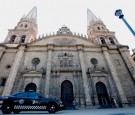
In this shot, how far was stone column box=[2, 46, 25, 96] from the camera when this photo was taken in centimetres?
1694

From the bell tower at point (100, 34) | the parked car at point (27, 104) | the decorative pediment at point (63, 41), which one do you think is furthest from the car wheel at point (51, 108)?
the bell tower at point (100, 34)

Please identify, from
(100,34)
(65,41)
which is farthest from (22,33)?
(100,34)

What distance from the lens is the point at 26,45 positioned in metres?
23.0

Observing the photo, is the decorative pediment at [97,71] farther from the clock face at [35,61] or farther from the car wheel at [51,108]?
the car wheel at [51,108]

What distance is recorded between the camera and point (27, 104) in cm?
834

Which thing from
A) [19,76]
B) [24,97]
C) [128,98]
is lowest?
[24,97]

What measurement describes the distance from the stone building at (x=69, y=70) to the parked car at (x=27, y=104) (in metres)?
8.74

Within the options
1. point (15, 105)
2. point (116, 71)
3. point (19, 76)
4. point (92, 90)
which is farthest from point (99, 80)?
point (15, 105)

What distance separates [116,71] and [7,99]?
1802 centimetres

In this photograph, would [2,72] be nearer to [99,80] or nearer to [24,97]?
[24,97]

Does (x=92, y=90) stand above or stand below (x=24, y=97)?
above

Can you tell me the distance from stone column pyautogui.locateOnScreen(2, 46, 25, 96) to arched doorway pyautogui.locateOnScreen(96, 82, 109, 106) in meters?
12.8

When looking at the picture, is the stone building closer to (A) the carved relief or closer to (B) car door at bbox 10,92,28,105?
(A) the carved relief

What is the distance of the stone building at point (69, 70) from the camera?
17906 millimetres
